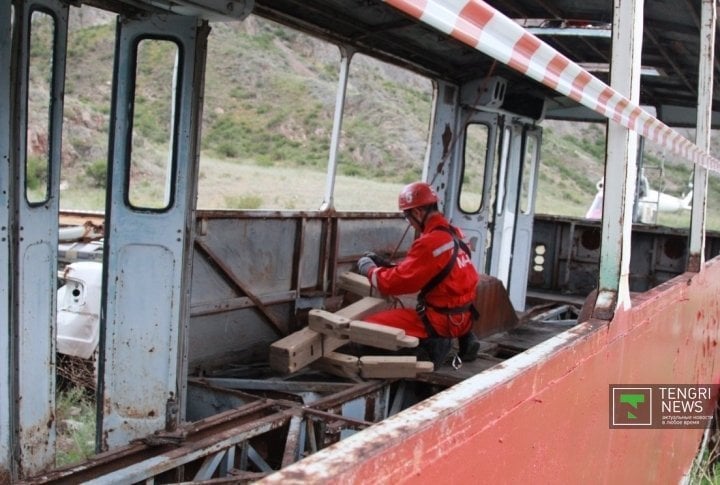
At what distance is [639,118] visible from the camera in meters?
2.83

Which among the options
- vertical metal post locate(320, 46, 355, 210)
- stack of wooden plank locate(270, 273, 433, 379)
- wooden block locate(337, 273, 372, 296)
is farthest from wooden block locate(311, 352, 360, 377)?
vertical metal post locate(320, 46, 355, 210)

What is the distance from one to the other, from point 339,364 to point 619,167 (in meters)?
3.17

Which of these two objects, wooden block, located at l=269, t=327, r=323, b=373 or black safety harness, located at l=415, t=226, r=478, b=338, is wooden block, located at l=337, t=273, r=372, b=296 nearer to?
black safety harness, located at l=415, t=226, r=478, b=338

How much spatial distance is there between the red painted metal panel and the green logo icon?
7cm

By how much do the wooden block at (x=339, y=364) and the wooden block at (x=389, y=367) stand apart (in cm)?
7

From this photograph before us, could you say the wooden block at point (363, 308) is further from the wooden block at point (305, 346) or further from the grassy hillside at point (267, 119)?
the grassy hillside at point (267, 119)

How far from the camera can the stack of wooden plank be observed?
534 centimetres

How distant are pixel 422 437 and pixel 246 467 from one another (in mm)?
2951

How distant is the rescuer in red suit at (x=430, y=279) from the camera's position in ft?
17.4

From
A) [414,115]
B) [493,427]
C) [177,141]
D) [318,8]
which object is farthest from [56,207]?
[414,115]

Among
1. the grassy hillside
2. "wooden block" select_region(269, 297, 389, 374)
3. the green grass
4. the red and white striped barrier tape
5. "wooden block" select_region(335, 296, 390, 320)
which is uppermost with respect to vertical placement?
the grassy hillside

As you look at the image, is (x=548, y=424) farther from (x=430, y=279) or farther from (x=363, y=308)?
(x=363, y=308)

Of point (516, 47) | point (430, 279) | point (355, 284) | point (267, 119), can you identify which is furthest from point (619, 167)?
point (267, 119)

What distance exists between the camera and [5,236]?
12.0 feet
